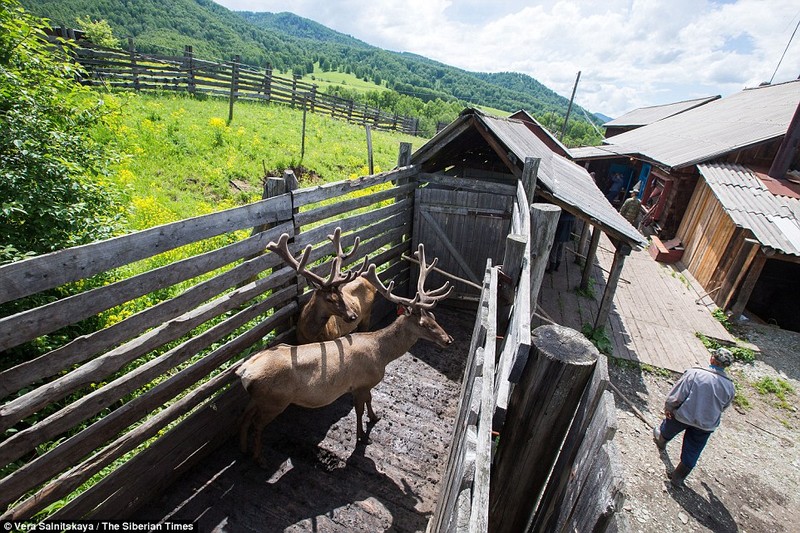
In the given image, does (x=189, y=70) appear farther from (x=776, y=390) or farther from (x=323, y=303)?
(x=776, y=390)

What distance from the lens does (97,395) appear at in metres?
3.17

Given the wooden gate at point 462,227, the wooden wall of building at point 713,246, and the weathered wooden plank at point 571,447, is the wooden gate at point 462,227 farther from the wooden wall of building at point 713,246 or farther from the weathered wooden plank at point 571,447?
the wooden wall of building at point 713,246

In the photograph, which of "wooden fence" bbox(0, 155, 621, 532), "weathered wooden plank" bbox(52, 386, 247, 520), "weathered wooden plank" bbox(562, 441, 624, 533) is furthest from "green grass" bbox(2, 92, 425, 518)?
"weathered wooden plank" bbox(562, 441, 624, 533)

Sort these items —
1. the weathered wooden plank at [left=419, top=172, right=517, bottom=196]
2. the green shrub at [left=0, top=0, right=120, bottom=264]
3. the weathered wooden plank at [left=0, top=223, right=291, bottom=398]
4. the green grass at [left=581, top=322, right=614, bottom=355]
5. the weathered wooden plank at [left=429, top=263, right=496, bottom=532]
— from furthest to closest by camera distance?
the green grass at [left=581, top=322, right=614, bottom=355], the weathered wooden plank at [left=419, top=172, right=517, bottom=196], the green shrub at [left=0, top=0, right=120, bottom=264], the weathered wooden plank at [left=0, top=223, right=291, bottom=398], the weathered wooden plank at [left=429, top=263, right=496, bottom=532]

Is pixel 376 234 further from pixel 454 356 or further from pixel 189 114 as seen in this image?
pixel 189 114

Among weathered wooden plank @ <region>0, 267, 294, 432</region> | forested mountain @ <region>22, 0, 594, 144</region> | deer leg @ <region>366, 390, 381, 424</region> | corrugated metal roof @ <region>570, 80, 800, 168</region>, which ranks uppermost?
forested mountain @ <region>22, 0, 594, 144</region>

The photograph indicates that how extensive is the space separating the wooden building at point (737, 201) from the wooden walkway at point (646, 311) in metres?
0.87

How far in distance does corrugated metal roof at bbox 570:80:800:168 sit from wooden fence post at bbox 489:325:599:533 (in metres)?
16.3

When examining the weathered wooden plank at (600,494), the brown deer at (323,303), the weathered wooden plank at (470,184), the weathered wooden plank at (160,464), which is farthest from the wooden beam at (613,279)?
the weathered wooden plank at (160,464)

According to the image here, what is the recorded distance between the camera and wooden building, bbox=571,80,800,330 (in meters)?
10.9

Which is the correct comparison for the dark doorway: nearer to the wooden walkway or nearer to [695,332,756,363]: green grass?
the wooden walkway

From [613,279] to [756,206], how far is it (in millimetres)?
7439

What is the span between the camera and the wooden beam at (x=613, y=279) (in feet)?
25.7

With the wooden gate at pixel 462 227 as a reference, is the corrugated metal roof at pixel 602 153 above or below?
above
